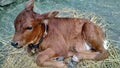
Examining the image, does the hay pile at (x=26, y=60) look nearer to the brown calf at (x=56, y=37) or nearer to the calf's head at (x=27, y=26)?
the brown calf at (x=56, y=37)

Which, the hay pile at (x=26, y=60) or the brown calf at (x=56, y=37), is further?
the hay pile at (x=26, y=60)

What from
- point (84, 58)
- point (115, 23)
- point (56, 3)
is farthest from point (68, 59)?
point (56, 3)

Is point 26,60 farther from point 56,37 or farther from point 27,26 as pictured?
point 27,26

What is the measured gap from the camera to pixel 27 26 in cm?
512

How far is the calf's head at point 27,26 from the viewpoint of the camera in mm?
5102

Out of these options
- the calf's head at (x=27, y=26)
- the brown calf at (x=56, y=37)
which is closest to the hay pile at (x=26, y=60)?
the brown calf at (x=56, y=37)

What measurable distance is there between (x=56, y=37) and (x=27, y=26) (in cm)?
65

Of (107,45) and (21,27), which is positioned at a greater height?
(21,27)

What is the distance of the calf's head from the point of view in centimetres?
510

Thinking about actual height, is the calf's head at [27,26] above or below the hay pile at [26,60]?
above

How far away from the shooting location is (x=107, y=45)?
20.1ft

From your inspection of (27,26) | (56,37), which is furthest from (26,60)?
(27,26)

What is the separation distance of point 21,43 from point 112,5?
3.14 meters

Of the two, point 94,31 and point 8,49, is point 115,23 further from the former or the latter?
point 8,49
